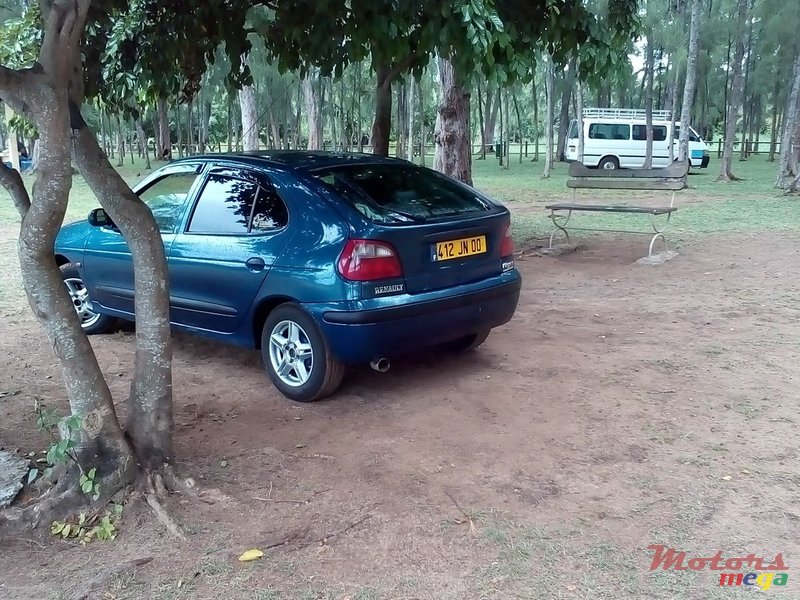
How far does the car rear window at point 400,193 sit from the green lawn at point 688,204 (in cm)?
657

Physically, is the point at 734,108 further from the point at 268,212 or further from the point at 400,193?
the point at 268,212

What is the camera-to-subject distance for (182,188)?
5.43 metres

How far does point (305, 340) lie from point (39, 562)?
2.04 m

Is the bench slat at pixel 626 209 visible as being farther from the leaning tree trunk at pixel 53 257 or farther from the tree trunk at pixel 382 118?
the leaning tree trunk at pixel 53 257

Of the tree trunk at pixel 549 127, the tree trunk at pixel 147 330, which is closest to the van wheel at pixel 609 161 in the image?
the tree trunk at pixel 549 127

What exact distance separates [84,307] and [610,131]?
26252 mm

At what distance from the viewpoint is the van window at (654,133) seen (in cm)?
2920

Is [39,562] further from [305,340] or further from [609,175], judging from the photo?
[609,175]

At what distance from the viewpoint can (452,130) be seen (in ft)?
39.6

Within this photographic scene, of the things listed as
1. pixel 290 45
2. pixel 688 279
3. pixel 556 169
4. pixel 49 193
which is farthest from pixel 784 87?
pixel 49 193

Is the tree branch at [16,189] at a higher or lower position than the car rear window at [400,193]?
higher

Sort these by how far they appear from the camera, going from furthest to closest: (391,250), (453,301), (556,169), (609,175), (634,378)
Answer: (556,169) < (609,175) < (634,378) < (453,301) < (391,250)

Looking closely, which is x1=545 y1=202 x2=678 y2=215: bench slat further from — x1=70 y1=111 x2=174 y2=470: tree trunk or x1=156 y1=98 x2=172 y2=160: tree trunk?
x1=156 y1=98 x2=172 y2=160: tree trunk

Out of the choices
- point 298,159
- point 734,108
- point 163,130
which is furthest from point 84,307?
point 163,130
